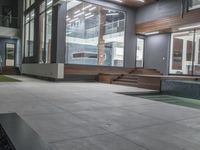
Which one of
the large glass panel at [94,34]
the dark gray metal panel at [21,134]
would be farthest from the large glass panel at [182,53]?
the dark gray metal panel at [21,134]

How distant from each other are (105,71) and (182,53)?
4.17 metres

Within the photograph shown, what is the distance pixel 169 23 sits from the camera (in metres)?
10.4

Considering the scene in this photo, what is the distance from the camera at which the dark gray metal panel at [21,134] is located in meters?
1.89

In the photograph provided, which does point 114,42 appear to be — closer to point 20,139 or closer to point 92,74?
point 92,74

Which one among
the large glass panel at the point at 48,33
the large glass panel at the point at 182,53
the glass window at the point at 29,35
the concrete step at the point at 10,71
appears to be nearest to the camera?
the large glass panel at the point at 182,53

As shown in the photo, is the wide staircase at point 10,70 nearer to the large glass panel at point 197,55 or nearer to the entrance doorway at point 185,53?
the entrance doorway at point 185,53

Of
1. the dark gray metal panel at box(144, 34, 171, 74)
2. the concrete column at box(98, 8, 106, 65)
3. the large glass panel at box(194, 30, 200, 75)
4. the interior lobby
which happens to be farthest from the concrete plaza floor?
the dark gray metal panel at box(144, 34, 171, 74)

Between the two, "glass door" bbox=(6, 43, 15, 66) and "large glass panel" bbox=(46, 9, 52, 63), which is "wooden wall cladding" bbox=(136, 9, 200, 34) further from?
"glass door" bbox=(6, 43, 15, 66)

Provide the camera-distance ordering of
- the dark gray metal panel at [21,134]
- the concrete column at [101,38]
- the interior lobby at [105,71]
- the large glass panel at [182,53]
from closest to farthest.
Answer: the dark gray metal panel at [21,134], the interior lobby at [105,71], the large glass panel at [182,53], the concrete column at [101,38]

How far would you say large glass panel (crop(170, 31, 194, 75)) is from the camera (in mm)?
10756

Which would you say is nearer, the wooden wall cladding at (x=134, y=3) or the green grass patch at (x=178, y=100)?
the green grass patch at (x=178, y=100)

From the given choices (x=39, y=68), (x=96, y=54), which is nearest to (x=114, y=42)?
(x=96, y=54)

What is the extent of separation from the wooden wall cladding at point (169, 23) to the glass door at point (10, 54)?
36.6 ft

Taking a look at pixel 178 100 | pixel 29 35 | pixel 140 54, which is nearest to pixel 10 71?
pixel 29 35
